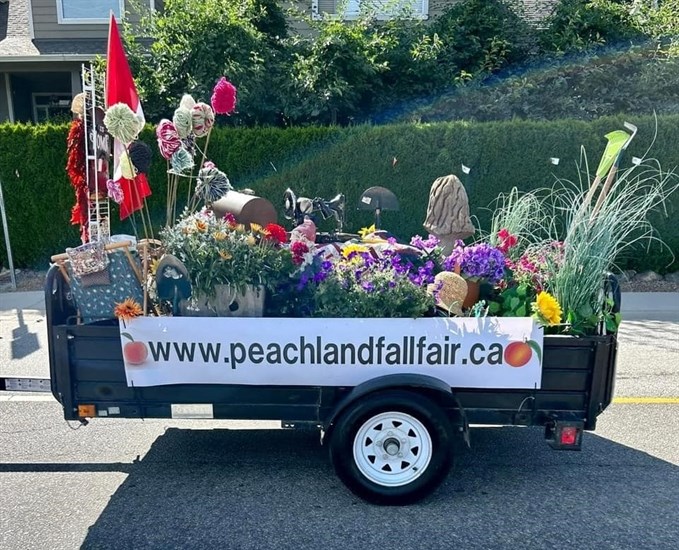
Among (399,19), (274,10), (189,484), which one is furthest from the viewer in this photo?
(399,19)

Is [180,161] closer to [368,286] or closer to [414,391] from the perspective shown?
[368,286]

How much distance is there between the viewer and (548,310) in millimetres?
3381

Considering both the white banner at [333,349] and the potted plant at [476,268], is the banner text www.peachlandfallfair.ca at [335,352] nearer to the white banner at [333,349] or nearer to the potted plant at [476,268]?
the white banner at [333,349]

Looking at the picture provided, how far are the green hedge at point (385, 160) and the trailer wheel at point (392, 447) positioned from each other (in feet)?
21.8

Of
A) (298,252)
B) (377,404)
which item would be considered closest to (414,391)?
(377,404)

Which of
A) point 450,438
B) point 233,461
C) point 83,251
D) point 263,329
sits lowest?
point 233,461

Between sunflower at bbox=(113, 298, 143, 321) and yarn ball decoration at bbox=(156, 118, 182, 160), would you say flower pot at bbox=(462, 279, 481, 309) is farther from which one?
yarn ball decoration at bbox=(156, 118, 182, 160)

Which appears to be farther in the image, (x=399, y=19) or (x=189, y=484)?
(x=399, y=19)

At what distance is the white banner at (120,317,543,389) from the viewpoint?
337cm

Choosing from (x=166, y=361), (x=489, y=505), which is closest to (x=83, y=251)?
(x=166, y=361)

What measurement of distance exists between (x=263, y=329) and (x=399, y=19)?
34.0 ft

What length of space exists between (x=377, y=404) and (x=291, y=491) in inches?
31.6

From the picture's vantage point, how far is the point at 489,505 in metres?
3.51

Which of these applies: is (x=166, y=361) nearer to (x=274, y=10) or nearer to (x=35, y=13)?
(x=274, y=10)
